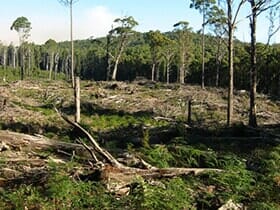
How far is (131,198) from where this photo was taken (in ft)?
21.6

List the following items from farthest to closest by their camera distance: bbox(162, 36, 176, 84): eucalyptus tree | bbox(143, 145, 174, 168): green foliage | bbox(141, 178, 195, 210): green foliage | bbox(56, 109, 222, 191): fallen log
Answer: bbox(162, 36, 176, 84): eucalyptus tree
bbox(143, 145, 174, 168): green foliage
bbox(56, 109, 222, 191): fallen log
bbox(141, 178, 195, 210): green foliage

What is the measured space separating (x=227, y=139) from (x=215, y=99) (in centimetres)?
1561

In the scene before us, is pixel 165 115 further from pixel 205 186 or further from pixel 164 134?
pixel 205 186

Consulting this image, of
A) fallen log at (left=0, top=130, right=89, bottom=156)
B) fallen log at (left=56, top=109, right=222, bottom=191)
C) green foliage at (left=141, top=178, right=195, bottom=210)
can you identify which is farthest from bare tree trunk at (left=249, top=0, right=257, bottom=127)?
green foliage at (left=141, top=178, right=195, bottom=210)

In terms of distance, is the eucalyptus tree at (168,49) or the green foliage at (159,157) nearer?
the green foliage at (159,157)

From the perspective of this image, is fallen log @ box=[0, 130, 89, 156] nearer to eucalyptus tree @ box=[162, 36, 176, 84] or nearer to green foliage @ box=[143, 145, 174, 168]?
green foliage @ box=[143, 145, 174, 168]

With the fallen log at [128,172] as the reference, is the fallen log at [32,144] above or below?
above

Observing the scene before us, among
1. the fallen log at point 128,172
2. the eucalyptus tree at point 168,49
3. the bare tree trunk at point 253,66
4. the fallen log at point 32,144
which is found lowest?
the fallen log at point 128,172

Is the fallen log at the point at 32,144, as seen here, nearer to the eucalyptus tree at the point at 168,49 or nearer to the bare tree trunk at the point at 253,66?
the bare tree trunk at the point at 253,66

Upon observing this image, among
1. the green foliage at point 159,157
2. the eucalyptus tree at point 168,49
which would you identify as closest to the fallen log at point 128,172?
the green foliage at point 159,157

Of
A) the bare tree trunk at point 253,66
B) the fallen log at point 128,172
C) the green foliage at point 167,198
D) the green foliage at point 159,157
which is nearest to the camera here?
the green foliage at point 167,198

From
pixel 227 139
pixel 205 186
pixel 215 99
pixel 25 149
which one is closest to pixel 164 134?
pixel 227 139

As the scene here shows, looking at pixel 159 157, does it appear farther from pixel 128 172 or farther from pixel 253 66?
pixel 253 66

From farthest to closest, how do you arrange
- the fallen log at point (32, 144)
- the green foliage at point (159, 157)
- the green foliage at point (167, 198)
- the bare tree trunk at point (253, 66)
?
the bare tree trunk at point (253, 66) < the fallen log at point (32, 144) < the green foliage at point (159, 157) < the green foliage at point (167, 198)
